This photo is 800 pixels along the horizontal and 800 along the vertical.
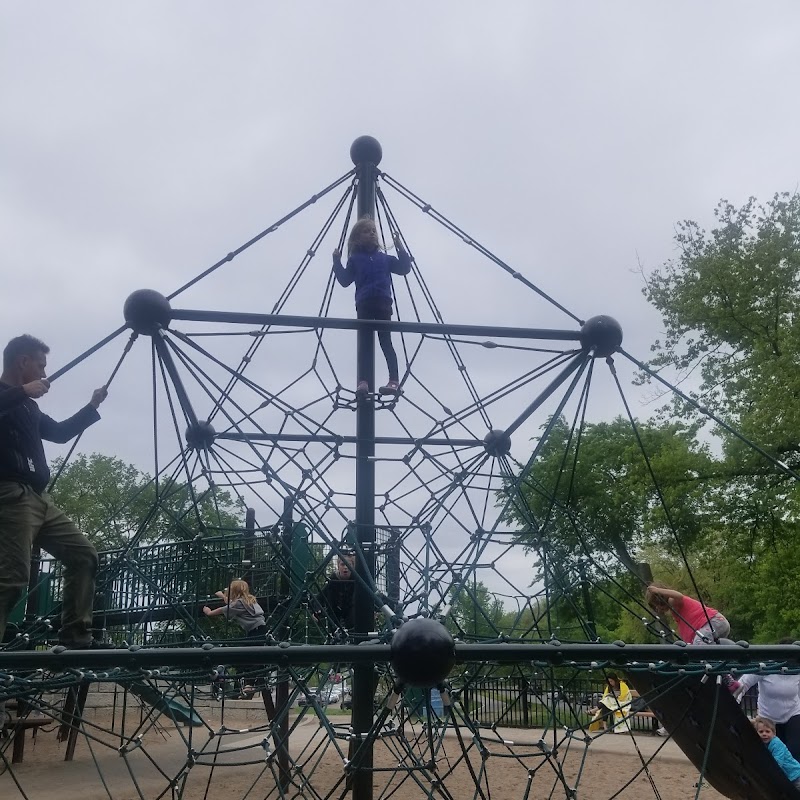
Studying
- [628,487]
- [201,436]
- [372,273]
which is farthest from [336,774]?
[628,487]

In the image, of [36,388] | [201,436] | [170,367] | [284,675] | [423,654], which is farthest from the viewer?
[201,436]

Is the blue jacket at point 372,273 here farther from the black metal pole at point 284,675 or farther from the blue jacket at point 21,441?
the blue jacket at point 21,441

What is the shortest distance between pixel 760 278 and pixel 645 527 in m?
5.81

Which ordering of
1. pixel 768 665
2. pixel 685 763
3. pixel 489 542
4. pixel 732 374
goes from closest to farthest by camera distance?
pixel 768 665 < pixel 489 542 < pixel 685 763 < pixel 732 374

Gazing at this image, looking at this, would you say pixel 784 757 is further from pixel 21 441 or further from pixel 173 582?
pixel 173 582

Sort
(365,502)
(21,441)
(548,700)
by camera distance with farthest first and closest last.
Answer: (548,700)
(365,502)
(21,441)

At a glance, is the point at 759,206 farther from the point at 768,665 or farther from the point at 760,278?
the point at 768,665

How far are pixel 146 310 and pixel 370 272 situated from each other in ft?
5.73

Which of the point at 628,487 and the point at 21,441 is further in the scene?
the point at 628,487

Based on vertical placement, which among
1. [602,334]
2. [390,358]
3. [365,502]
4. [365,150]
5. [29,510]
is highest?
[365,150]

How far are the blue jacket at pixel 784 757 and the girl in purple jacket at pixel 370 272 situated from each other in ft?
10.8

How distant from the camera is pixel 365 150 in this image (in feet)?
16.8

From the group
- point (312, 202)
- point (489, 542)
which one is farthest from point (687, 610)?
point (312, 202)

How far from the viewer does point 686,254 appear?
1873 cm
